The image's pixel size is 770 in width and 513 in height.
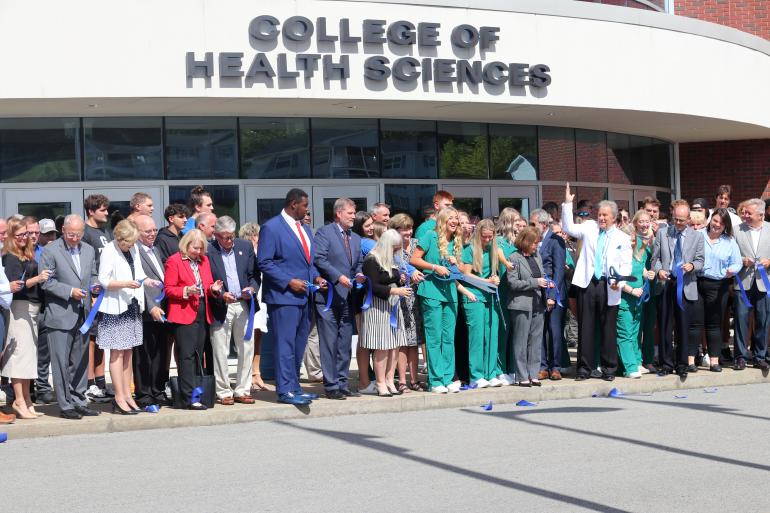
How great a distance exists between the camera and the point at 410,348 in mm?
12875

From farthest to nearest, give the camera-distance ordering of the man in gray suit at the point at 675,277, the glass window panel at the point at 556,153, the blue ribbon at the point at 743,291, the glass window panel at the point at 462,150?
the glass window panel at the point at 556,153
the glass window panel at the point at 462,150
the blue ribbon at the point at 743,291
the man in gray suit at the point at 675,277

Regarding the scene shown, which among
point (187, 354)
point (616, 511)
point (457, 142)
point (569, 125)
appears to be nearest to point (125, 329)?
point (187, 354)

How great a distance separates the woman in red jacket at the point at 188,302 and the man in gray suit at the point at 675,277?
5.70 m

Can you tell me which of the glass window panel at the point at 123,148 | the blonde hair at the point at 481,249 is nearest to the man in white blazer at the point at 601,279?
the blonde hair at the point at 481,249

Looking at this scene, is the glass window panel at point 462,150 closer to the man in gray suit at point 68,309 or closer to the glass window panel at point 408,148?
the glass window panel at point 408,148

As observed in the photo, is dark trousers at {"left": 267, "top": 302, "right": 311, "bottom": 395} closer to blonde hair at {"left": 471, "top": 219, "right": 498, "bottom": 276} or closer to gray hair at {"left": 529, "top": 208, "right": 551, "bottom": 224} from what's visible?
blonde hair at {"left": 471, "top": 219, "right": 498, "bottom": 276}

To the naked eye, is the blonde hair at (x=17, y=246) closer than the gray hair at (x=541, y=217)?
Yes

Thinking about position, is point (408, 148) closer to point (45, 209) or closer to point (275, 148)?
point (275, 148)

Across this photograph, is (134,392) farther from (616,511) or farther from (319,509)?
(616,511)

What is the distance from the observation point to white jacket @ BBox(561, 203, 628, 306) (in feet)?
43.9

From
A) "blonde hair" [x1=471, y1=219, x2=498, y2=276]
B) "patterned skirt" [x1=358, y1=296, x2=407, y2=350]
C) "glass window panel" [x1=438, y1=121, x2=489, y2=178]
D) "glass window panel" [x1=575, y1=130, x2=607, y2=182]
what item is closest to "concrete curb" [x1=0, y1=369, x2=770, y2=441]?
"patterned skirt" [x1=358, y1=296, x2=407, y2=350]

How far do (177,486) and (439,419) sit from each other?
3774 mm

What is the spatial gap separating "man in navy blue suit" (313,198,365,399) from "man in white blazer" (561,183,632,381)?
288 cm

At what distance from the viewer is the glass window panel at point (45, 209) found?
59.6ft
